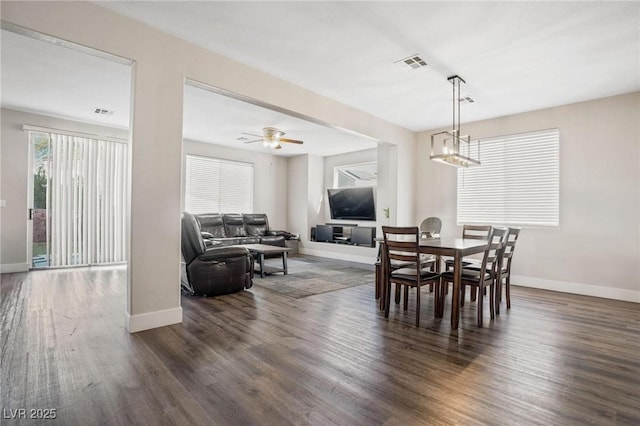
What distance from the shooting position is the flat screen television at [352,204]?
770 cm

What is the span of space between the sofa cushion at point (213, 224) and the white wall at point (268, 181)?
54.1 inches

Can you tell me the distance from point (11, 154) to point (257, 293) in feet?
16.6

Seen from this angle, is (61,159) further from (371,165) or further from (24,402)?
(371,165)

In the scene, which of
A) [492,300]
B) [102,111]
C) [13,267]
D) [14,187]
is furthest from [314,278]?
[14,187]

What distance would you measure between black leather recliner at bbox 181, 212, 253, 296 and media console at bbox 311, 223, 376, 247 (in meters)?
3.70

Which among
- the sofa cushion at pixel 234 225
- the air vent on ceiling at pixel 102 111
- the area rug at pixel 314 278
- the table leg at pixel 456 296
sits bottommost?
the area rug at pixel 314 278

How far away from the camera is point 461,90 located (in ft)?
14.2

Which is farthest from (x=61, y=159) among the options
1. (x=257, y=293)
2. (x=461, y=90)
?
(x=461, y=90)

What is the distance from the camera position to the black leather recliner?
395 cm

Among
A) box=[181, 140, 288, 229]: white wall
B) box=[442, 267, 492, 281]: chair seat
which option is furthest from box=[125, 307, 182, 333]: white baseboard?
box=[181, 140, 288, 229]: white wall

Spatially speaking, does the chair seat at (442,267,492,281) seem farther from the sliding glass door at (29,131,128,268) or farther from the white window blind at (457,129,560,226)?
the sliding glass door at (29,131,128,268)

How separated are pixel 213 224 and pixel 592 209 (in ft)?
23.1

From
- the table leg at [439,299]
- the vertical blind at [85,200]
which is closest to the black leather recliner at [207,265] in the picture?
the table leg at [439,299]

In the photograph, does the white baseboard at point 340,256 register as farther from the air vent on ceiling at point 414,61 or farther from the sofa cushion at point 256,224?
the air vent on ceiling at point 414,61
